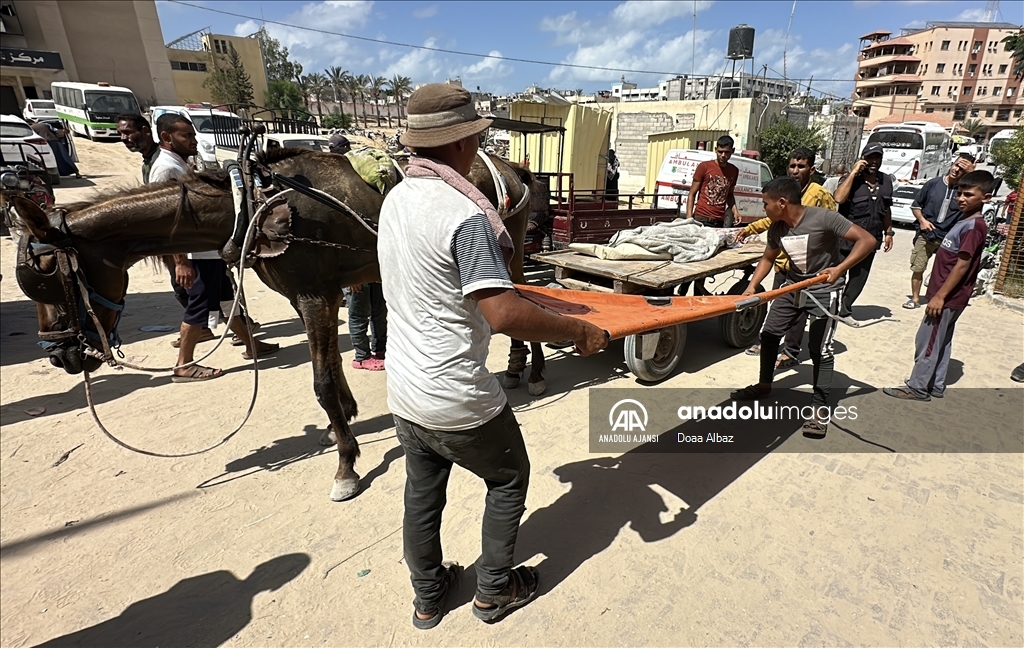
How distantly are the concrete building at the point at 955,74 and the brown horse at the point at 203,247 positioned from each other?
2582 inches

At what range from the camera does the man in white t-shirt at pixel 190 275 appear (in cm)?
421

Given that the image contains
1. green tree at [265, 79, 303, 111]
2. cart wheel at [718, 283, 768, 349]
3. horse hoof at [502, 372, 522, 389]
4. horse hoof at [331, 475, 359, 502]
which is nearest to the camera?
horse hoof at [331, 475, 359, 502]

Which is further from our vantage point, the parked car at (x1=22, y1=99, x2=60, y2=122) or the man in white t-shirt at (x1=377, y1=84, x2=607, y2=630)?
the parked car at (x1=22, y1=99, x2=60, y2=122)

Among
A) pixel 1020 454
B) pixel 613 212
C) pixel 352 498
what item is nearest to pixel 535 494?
pixel 352 498

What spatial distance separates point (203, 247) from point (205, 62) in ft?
172

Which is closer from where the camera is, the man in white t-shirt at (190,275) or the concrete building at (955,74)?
the man in white t-shirt at (190,275)

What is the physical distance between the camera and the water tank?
23.7 meters

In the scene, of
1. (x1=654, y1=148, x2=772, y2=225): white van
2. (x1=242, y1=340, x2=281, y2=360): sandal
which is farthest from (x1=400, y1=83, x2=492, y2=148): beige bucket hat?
(x1=654, y1=148, x2=772, y2=225): white van

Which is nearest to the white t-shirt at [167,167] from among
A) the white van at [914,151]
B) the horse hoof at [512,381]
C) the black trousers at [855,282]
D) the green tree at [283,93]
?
the horse hoof at [512,381]

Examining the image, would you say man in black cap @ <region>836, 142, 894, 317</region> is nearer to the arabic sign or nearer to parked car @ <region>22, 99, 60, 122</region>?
parked car @ <region>22, 99, 60, 122</region>

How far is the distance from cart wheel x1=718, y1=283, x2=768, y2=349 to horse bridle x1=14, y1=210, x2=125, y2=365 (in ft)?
17.2

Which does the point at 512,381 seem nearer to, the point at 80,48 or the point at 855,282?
the point at 855,282

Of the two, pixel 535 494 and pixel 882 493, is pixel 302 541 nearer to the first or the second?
pixel 535 494

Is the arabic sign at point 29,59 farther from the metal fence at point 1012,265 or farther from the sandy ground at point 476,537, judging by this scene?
the metal fence at point 1012,265
